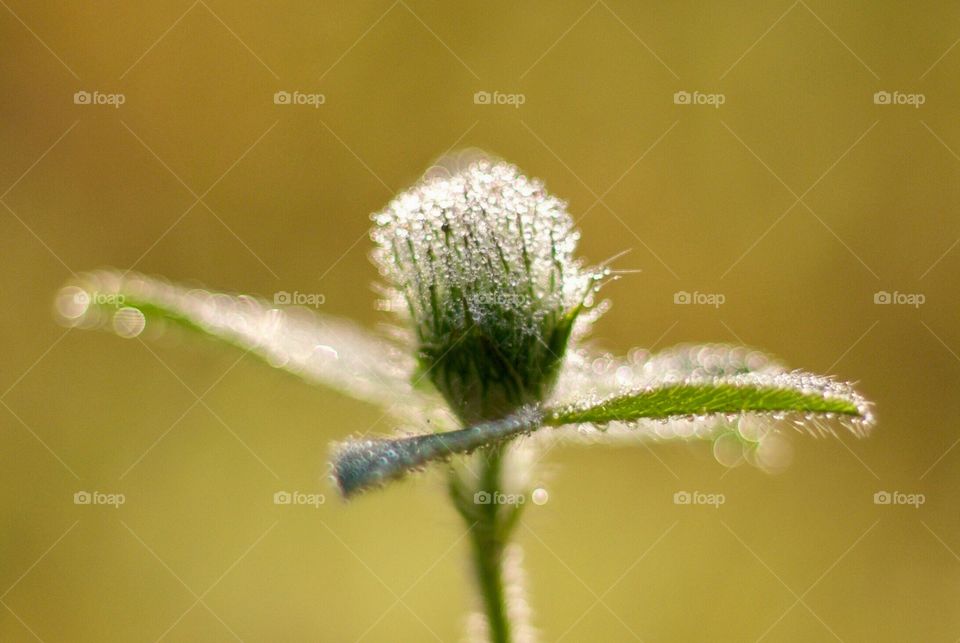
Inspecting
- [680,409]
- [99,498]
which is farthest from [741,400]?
[99,498]

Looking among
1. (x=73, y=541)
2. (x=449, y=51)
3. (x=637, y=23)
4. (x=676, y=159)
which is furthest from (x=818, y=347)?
(x=73, y=541)

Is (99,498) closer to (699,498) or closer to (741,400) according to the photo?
(699,498)

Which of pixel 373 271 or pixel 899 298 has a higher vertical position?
pixel 373 271

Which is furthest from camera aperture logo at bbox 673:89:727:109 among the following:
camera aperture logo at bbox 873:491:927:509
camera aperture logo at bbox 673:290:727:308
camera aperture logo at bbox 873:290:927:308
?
camera aperture logo at bbox 873:491:927:509

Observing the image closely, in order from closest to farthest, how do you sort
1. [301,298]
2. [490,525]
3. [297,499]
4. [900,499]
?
1. [490,525]
2. [297,499]
3. [900,499]
4. [301,298]

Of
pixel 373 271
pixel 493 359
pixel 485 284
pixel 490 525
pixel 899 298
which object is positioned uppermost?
pixel 373 271

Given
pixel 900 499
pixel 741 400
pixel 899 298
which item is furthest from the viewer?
pixel 899 298

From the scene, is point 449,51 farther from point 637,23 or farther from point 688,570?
point 688,570
